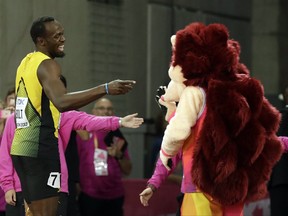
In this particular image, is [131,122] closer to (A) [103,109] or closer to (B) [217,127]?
(B) [217,127]

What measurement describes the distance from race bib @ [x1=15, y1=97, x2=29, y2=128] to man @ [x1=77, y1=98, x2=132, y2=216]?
367cm

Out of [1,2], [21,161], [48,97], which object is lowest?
[21,161]

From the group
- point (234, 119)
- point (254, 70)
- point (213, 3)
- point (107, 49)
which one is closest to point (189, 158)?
Result: point (234, 119)

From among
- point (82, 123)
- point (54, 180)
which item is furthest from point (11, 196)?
point (54, 180)

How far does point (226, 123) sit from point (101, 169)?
447 cm

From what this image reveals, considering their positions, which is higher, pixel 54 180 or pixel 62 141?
pixel 62 141

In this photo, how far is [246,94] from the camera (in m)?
6.53

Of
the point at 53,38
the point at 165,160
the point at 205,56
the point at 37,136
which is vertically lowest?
the point at 165,160

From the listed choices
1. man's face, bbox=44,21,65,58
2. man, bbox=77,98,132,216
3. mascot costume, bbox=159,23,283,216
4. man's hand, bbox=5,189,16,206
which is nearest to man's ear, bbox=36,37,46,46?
man's face, bbox=44,21,65,58

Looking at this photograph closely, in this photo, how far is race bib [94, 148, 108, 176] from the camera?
35.3 ft

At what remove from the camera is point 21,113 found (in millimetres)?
7031

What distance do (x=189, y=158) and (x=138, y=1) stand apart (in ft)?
21.0

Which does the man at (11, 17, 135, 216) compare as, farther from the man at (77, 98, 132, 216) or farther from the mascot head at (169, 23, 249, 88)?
the man at (77, 98, 132, 216)

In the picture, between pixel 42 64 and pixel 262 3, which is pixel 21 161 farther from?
pixel 262 3
